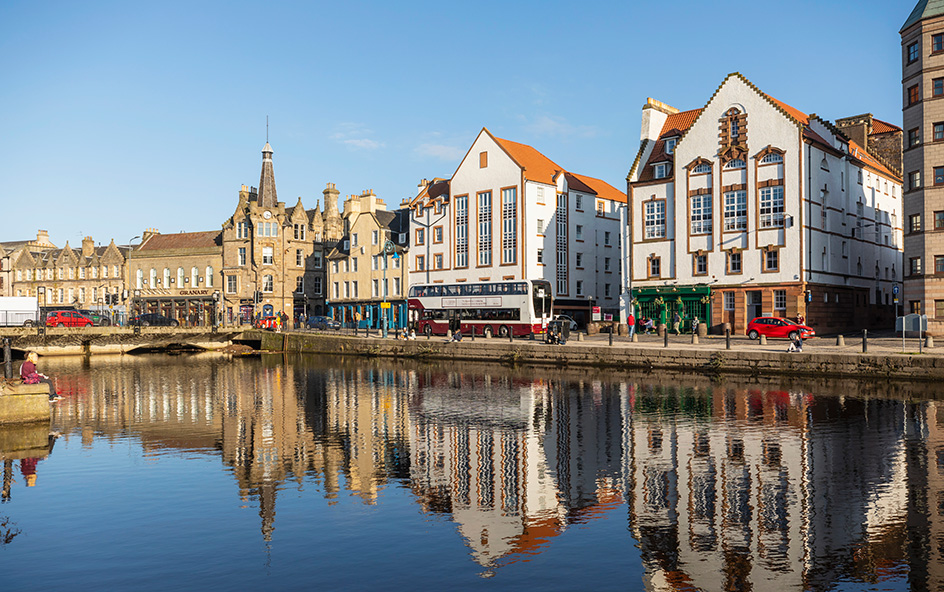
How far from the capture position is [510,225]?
225ft

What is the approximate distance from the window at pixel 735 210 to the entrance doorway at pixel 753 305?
5007 mm

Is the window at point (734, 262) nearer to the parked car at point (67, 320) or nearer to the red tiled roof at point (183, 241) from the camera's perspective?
the parked car at point (67, 320)

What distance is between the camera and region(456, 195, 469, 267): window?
237 ft

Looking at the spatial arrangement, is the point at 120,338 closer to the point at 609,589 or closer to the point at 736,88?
the point at 736,88

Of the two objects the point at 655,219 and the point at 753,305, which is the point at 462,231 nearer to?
the point at 655,219

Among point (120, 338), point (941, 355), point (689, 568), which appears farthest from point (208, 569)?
point (120, 338)

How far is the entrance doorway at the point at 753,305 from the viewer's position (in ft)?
177

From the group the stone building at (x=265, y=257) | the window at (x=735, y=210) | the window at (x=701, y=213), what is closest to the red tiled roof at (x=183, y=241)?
the stone building at (x=265, y=257)

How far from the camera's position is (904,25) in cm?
4972

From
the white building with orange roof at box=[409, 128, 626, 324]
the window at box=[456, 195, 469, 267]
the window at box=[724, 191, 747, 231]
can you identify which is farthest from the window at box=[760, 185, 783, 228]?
the window at box=[456, 195, 469, 267]

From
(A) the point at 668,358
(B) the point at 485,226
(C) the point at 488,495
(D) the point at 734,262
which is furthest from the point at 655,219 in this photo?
→ (C) the point at 488,495

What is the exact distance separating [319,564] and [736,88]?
2071 inches

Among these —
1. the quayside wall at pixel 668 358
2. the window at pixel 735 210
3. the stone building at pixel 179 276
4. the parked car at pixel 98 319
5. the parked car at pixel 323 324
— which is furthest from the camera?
the stone building at pixel 179 276

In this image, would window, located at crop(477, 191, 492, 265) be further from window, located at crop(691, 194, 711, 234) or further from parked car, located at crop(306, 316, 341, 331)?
window, located at crop(691, 194, 711, 234)
